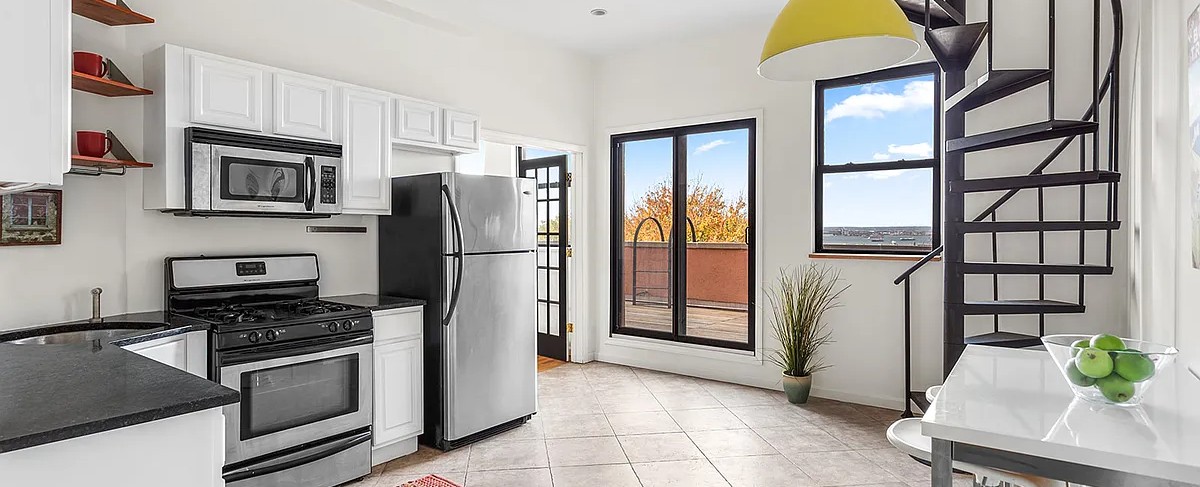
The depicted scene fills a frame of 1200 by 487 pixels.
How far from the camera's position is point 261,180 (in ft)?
10.4

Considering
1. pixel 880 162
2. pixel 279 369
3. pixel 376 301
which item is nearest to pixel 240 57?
pixel 376 301

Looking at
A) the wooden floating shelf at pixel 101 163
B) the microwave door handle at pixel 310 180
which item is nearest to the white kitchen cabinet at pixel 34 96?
the wooden floating shelf at pixel 101 163

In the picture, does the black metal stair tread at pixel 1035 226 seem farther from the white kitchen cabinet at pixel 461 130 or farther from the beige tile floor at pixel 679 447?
the white kitchen cabinet at pixel 461 130

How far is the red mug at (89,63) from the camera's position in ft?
8.71

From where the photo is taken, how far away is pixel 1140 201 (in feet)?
9.54

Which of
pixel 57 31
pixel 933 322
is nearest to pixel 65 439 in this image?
pixel 57 31

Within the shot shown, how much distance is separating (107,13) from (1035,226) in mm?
4251

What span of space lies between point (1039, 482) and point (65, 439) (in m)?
2.05

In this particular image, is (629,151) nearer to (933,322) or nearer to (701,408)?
(701,408)

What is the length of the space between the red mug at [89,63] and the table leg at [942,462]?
10.8 ft

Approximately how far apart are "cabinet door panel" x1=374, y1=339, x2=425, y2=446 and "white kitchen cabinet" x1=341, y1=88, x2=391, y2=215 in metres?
0.81

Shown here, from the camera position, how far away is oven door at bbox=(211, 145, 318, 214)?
9.89ft

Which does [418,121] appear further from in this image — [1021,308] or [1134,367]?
[1134,367]

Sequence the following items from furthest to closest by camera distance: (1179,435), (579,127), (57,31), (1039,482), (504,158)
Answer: (504,158) → (579,127) → (1039,482) → (1179,435) → (57,31)
